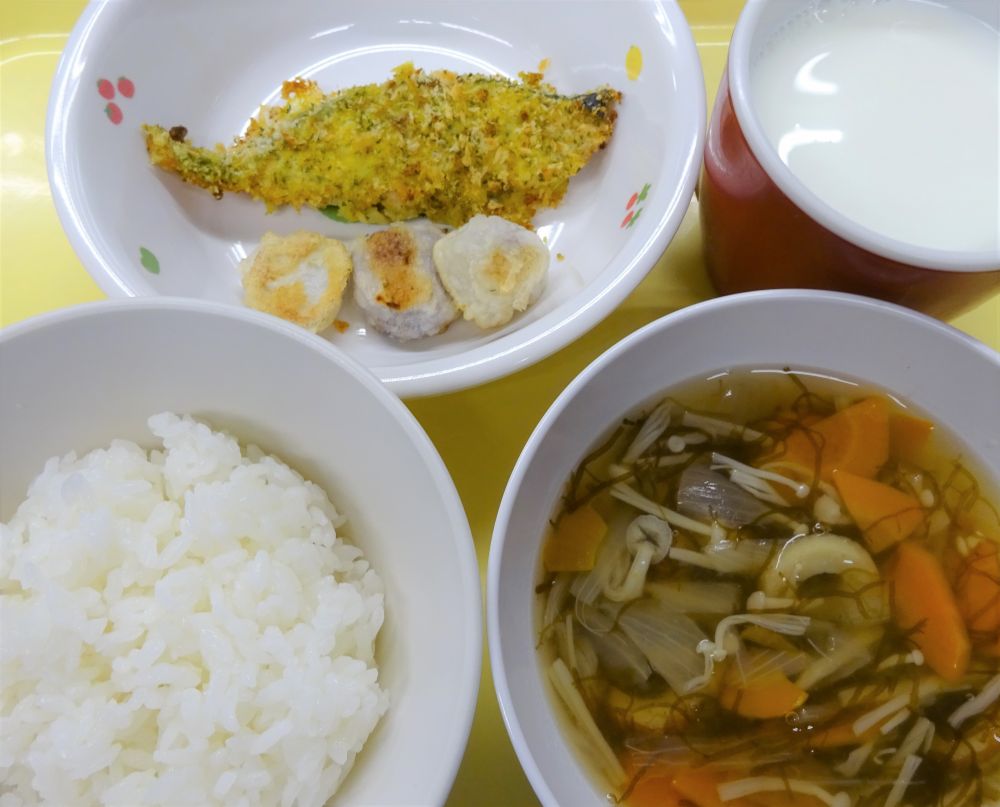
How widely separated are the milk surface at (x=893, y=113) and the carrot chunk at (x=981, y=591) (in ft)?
1.35

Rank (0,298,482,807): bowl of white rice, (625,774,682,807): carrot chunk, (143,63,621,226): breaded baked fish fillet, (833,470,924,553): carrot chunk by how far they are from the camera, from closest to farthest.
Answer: (0,298,482,807): bowl of white rice, (625,774,682,807): carrot chunk, (833,470,924,553): carrot chunk, (143,63,621,226): breaded baked fish fillet

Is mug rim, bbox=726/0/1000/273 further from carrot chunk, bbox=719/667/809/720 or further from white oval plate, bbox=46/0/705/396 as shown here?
carrot chunk, bbox=719/667/809/720

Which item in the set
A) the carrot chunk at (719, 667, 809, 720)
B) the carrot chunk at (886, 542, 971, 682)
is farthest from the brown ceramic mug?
the carrot chunk at (719, 667, 809, 720)

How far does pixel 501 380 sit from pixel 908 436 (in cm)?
59

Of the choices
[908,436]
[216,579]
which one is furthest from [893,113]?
[216,579]

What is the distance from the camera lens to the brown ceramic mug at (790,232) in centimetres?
89

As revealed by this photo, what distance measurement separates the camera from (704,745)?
→ 1.01 m

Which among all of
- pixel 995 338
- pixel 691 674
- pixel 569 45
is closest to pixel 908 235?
pixel 995 338

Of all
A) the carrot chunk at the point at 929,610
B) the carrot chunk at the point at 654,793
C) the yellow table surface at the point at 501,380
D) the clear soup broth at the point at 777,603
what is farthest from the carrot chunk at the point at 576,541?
the carrot chunk at the point at 929,610

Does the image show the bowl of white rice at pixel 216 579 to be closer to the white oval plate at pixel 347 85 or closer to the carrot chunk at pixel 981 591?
the white oval plate at pixel 347 85

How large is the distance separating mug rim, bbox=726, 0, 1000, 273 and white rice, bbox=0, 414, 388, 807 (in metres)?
0.67

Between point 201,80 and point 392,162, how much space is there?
0.43m

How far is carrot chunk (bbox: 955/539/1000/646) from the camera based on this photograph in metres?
1.03

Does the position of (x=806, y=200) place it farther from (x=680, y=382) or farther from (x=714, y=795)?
(x=714, y=795)
